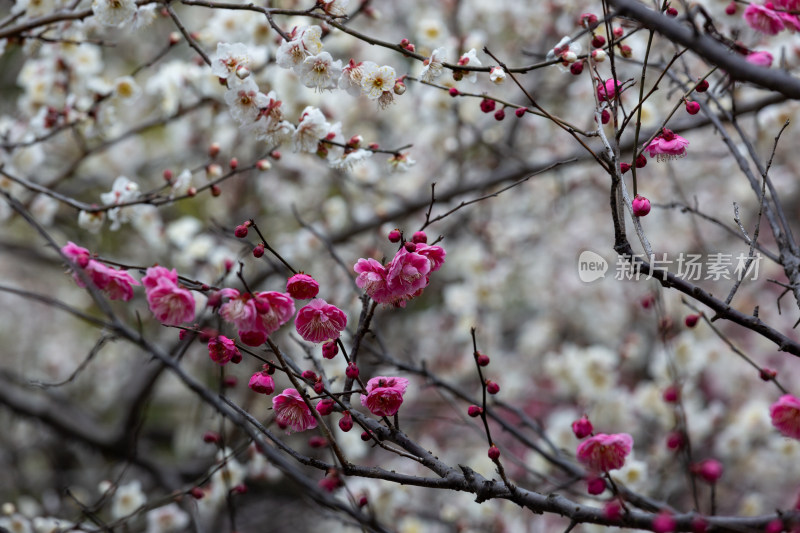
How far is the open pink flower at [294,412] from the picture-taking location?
1.35m

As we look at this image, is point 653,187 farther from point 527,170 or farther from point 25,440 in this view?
point 25,440

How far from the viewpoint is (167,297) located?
122cm

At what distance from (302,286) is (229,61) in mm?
705

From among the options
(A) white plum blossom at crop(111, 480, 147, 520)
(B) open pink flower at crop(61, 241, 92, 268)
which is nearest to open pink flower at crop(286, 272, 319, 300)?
(B) open pink flower at crop(61, 241, 92, 268)

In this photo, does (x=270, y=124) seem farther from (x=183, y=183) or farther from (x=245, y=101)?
(x=183, y=183)

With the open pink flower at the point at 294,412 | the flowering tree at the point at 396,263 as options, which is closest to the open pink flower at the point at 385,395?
the flowering tree at the point at 396,263

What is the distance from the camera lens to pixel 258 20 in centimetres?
297

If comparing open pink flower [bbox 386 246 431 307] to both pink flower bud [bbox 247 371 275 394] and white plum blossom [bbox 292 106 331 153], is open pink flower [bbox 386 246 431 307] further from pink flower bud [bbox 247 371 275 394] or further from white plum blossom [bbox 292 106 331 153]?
white plum blossom [bbox 292 106 331 153]

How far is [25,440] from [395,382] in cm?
555

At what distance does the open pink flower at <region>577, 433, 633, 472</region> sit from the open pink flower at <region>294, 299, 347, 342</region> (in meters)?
0.59

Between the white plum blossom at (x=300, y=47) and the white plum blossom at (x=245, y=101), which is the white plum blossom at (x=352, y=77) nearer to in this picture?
the white plum blossom at (x=300, y=47)

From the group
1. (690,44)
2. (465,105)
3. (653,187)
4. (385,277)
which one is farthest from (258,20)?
(653,187)

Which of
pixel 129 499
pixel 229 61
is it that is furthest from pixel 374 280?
pixel 129 499

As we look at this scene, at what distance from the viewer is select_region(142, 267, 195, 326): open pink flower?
1189 mm
